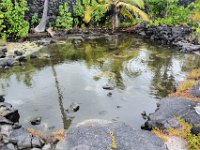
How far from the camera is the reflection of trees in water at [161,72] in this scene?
16812mm

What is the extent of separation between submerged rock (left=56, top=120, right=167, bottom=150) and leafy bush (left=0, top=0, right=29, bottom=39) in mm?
16053

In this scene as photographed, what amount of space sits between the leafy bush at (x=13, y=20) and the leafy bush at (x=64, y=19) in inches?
176

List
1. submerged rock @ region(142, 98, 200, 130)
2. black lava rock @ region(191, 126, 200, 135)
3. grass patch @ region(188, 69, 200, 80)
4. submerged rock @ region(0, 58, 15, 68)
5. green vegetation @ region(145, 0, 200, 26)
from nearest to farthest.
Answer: black lava rock @ region(191, 126, 200, 135)
submerged rock @ region(142, 98, 200, 130)
grass patch @ region(188, 69, 200, 80)
submerged rock @ region(0, 58, 15, 68)
green vegetation @ region(145, 0, 200, 26)

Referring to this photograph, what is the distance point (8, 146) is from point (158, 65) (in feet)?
42.6

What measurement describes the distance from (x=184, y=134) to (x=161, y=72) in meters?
8.46

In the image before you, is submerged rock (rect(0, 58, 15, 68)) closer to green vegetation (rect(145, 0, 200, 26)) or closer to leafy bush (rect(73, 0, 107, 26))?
leafy bush (rect(73, 0, 107, 26))

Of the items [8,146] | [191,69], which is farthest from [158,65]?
[8,146]

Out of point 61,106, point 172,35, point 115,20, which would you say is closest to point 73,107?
point 61,106

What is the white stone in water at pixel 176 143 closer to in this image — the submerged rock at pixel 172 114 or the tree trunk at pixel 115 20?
the submerged rock at pixel 172 114

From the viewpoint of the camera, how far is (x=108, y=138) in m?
11.1

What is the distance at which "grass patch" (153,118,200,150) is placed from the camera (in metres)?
10.9

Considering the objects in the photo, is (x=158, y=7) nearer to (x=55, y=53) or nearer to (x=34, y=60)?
(x=55, y=53)

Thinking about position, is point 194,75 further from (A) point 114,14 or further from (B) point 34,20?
(B) point 34,20

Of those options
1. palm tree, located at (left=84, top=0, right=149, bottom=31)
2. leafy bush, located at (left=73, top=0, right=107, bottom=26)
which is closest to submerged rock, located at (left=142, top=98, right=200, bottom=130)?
palm tree, located at (left=84, top=0, right=149, bottom=31)
